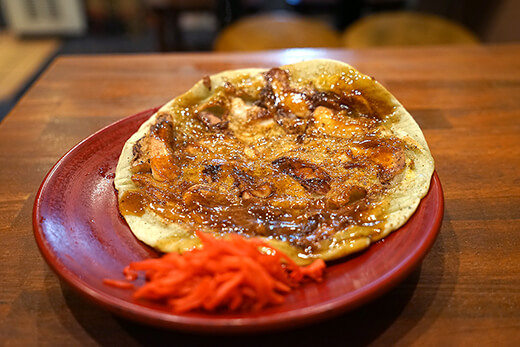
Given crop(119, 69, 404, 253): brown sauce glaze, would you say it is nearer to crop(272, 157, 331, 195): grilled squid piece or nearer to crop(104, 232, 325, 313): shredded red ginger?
crop(272, 157, 331, 195): grilled squid piece

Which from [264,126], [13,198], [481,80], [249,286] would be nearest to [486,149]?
[481,80]

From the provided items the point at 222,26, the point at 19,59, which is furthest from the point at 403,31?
the point at 19,59

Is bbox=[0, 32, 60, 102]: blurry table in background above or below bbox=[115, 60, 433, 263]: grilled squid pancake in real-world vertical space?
below

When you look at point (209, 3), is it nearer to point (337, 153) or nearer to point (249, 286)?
point (337, 153)

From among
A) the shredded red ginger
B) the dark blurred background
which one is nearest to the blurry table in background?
the dark blurred background

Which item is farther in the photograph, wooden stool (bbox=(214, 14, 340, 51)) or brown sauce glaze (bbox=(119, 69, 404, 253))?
wooden stool (bbox=(214, 14, 340, 51))
